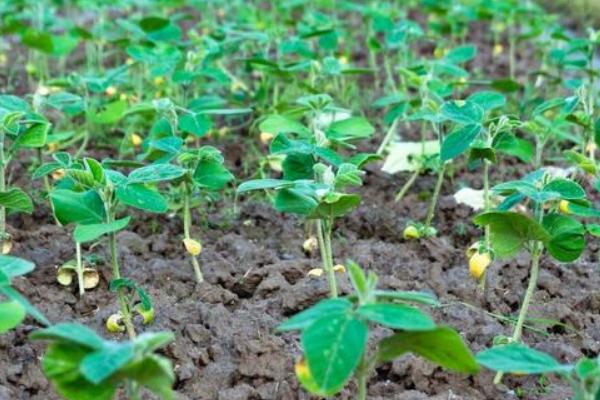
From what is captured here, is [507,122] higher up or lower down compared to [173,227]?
higher up

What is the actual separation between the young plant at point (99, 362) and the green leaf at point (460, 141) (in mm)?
1013

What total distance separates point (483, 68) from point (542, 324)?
8.81 feet

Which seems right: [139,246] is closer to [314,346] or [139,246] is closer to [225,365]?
[225,365]

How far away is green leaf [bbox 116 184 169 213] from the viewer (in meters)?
2.07

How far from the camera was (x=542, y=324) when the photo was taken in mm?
2289

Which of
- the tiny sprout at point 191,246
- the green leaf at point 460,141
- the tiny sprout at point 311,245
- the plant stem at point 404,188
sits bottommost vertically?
the plant stem at point 404,188

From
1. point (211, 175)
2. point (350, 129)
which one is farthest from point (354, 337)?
point (350, 129)

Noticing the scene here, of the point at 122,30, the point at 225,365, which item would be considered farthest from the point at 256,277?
the point at 122,30

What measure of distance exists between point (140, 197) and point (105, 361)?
0.68 m

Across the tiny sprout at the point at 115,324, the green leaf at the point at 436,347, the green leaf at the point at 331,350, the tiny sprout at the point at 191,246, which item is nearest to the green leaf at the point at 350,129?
the tiny sprout at the point at 191,246

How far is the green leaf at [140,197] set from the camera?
81.4 inches

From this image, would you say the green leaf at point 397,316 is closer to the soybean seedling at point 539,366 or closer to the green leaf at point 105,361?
the soybean seedling at point 539,366

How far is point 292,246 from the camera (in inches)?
109

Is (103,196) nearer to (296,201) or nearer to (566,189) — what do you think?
(296,201)
